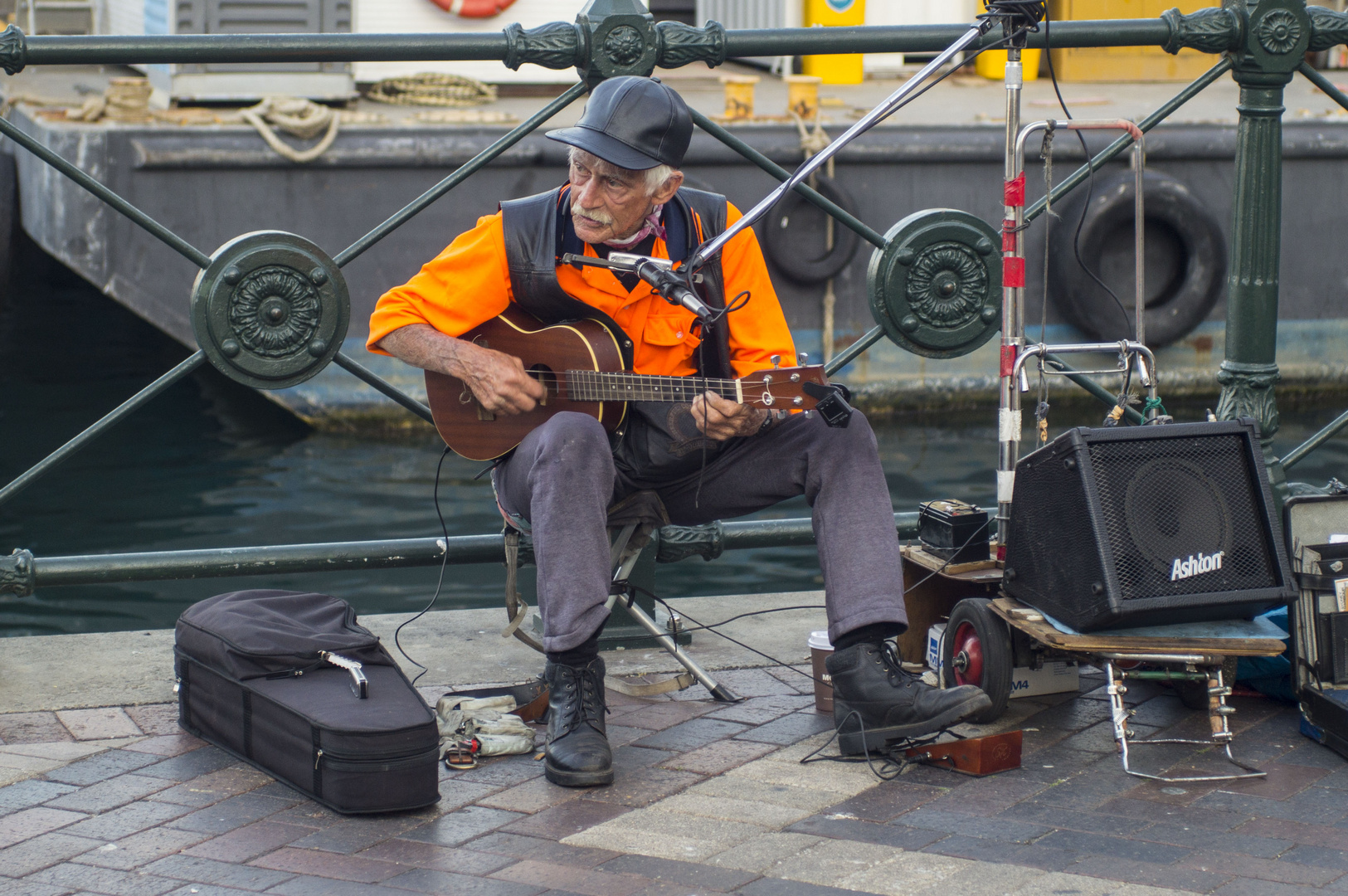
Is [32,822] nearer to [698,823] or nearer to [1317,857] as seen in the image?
[698,823]

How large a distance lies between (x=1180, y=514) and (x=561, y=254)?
1298 millimetres

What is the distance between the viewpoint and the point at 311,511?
786cm

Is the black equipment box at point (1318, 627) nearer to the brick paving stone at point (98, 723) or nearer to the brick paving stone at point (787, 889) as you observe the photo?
the brick paving stone at point (787, 889)

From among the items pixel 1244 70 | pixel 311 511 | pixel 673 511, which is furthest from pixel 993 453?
pixel 673 511

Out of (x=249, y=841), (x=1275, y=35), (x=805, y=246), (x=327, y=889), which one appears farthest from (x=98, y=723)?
(x=805, y=246)

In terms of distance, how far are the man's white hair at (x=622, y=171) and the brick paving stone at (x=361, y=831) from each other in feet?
4.08

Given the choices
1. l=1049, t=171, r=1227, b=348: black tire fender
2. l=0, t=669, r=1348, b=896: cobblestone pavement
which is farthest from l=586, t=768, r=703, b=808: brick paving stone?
l=1049, t=171, r=1227, b=348: black tire fender

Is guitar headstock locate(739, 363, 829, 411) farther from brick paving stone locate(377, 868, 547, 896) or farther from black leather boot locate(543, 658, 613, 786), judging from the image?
brick paving stone locate(377, 868, 547, 896)

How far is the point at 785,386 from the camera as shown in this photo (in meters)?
2.90

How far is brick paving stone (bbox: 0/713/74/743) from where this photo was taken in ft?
9.89

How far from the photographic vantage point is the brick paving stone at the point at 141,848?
246 centimetres

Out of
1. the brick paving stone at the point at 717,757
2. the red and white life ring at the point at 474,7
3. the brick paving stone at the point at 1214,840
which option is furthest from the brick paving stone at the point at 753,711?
the red and white life ring at the point at 474,7

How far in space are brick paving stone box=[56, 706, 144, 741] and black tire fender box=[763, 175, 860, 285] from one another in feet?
21.8

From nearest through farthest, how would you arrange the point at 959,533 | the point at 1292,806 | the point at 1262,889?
the point at 1262,889
the point at 1292,806
the point at 959,533
